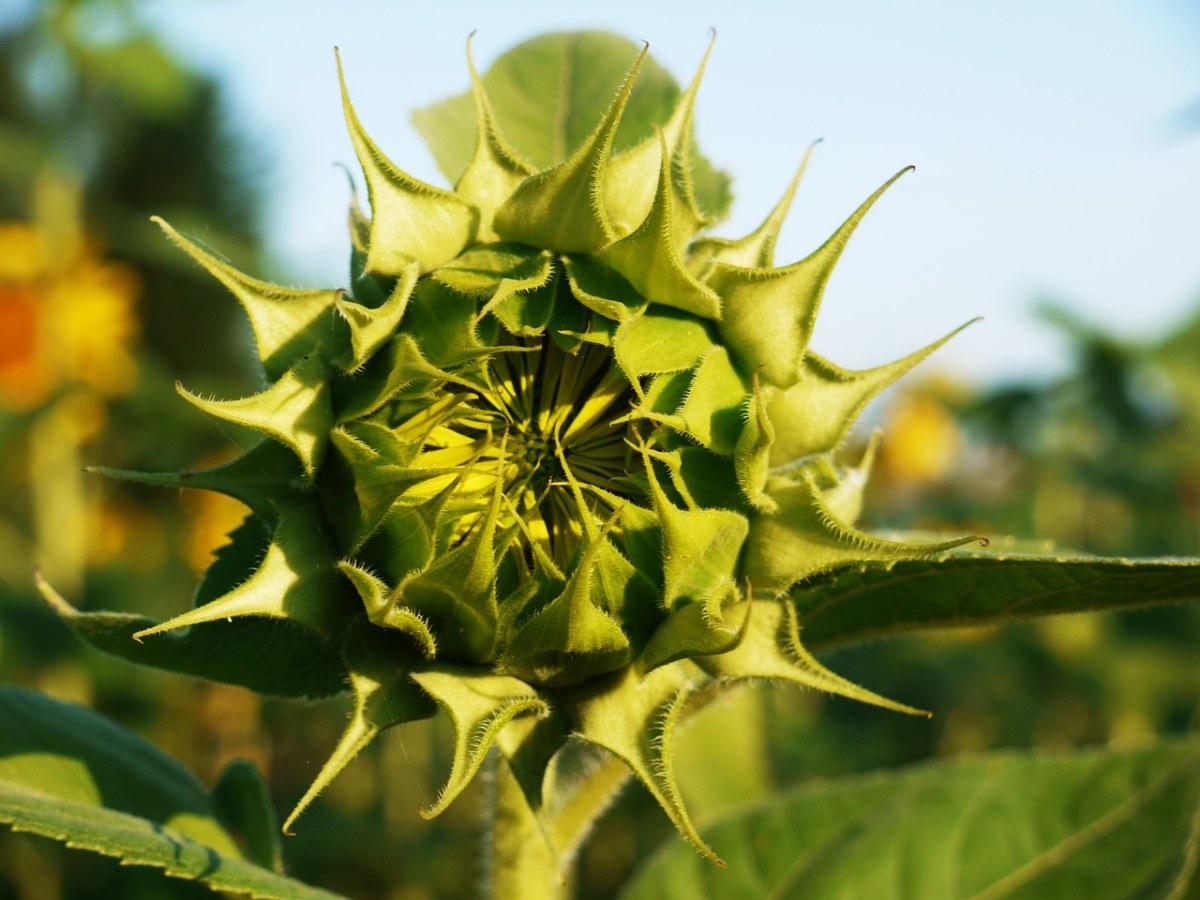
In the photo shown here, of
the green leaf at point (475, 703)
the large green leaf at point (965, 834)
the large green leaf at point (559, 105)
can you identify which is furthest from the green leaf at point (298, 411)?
the large green leaf at point (965, 834)

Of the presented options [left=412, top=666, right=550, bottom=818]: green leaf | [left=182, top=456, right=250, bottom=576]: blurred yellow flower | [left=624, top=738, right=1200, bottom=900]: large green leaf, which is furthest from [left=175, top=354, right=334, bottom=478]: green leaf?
[left=182, top=456, right=250, bottom=576]: blurred yellow flower

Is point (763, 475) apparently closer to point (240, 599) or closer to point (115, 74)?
point (240, 599)

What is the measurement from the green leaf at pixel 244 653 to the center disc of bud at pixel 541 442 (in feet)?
0.70

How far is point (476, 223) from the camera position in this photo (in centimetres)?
148

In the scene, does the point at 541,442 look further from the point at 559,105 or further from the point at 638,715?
the point at 559,105

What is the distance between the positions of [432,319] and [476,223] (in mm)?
146

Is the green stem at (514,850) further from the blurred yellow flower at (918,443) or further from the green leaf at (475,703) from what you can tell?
the blurred yellow flower at (918,443)

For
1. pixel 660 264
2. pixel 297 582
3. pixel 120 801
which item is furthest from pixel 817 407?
pixel 120 801

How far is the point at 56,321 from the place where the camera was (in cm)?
550

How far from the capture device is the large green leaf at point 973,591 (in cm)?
134

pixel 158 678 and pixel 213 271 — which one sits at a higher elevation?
pixel 213 271

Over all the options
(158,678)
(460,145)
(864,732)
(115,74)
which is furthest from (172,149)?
(460,145)

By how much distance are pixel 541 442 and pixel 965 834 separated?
1007mm

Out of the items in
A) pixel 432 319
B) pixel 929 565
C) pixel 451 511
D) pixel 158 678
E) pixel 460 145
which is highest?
pixel 460 145
